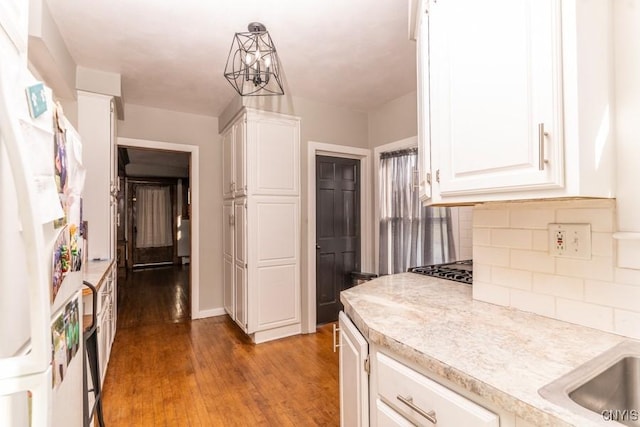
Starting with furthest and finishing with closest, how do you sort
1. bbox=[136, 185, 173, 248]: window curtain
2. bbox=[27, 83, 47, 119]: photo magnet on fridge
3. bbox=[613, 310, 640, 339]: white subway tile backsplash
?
bbox=[136, 185, 173, 248]: window curtain, bbox=[613, 310, 640, 339]: white subway tile backsplash, bbox=[27, 83, 47, 119]: photo magnet on fridge

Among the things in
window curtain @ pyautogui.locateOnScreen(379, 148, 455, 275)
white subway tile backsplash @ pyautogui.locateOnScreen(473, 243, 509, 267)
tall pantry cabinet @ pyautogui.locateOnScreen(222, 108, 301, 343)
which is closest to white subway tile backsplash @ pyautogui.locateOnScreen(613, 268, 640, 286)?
white subway tile backsplash @ pyautogui.locateOnScreen(473, 243, 509, 267)

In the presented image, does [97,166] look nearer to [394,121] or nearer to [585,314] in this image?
[394,121]

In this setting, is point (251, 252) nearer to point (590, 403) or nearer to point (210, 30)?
point (210, 30)

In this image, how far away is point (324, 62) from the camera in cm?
275

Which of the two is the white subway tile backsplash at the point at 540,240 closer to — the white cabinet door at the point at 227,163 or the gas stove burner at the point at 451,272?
the gas stove burner at the point at 451,272

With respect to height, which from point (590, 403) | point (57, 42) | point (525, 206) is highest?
point (57, 42)

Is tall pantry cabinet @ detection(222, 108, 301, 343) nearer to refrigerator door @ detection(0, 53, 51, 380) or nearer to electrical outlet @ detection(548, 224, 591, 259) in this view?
electrical outlet @ detection(548, 224, 591, 259)

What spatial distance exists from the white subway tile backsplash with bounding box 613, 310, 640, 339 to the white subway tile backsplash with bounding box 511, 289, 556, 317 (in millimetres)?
185

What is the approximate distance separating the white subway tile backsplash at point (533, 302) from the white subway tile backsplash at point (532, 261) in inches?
3.9

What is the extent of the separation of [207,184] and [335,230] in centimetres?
165

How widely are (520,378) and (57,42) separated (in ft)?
10.1

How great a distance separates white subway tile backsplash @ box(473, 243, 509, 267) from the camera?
138 centimetres

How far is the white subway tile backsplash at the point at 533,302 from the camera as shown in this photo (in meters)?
1.21

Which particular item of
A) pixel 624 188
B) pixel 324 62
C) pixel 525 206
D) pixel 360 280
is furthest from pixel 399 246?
pixel 624 188
